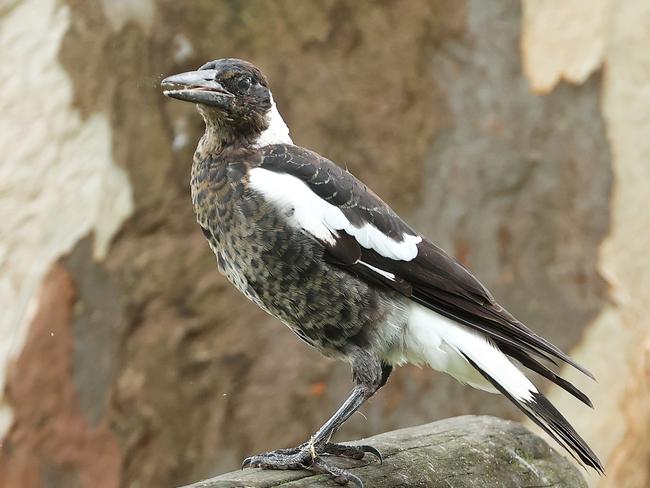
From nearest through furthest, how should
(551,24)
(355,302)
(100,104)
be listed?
(355,302), (100,104), (551,24)

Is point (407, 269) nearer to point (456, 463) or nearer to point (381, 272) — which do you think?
point (381, 272)

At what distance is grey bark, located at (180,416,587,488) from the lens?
164cm

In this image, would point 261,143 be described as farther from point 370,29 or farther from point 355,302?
point 370,29

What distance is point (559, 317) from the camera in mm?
2789

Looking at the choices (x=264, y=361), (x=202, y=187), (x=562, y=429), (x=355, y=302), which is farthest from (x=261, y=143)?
(x=264, y=361)

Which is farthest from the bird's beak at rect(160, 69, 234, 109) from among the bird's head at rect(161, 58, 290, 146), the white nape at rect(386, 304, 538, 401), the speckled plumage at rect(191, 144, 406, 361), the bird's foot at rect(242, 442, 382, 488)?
the bird's foot at rect(242, 442, 382, 488)

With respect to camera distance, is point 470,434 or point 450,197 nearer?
point 470,434

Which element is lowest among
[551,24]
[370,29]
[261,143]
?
[261,143]

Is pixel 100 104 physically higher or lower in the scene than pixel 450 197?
lower

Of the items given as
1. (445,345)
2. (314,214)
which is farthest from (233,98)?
(445,345)

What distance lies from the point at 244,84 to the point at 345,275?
38 centimetres

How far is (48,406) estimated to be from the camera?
2539mm

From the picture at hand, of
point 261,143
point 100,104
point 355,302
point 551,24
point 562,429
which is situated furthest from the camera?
A: point 551,24

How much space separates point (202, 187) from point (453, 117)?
1028 mm
